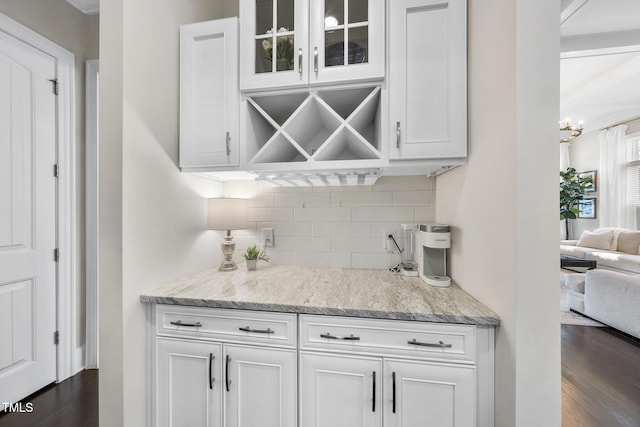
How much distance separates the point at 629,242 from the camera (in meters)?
4.38

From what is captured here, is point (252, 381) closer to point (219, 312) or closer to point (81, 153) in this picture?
point (219, 312)

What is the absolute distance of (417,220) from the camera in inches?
70.3

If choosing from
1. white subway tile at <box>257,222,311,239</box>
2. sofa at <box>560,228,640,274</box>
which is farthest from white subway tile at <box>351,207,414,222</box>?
sofa at <box>560,228,640,274</box>

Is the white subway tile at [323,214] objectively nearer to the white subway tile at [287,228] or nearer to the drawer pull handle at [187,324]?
the white subway tile at [287,228]

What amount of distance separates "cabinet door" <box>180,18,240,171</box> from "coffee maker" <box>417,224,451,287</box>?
3.79ft

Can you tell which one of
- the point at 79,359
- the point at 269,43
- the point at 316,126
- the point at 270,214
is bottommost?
the point at 79,359

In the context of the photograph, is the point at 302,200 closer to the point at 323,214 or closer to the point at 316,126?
the point at 323,214

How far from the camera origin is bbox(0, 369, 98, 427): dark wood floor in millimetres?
1590

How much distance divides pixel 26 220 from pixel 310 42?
7.30 ft

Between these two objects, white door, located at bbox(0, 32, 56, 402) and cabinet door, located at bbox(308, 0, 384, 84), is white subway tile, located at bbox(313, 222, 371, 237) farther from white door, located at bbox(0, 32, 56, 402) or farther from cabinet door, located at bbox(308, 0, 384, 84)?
white door, located at bbox(0, 32, 56, 402)

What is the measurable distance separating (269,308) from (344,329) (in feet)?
1.15

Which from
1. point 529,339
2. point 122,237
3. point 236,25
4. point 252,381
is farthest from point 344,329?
point 236,25

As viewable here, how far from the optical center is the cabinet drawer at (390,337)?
3.46 ft

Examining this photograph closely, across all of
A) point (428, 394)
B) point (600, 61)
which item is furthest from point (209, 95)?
point (600, 61)
